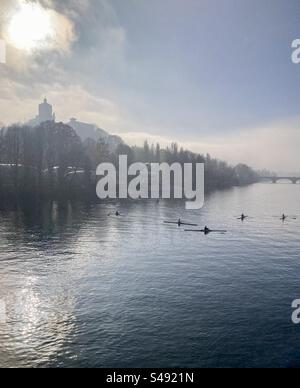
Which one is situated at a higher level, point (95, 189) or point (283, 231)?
Answer: point (95, 189)

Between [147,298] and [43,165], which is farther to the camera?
[43,165]

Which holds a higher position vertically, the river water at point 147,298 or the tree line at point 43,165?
the tree line at point 43,165

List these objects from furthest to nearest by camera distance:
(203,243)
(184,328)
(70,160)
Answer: (70,160) → (203,243) → (184,328)

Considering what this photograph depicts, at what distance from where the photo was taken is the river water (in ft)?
107

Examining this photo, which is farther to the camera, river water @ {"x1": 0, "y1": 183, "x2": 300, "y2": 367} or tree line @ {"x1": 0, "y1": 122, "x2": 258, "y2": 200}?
tree line @ {"x1": 0, "y1": 122, "x2": 258, "y2": 200}

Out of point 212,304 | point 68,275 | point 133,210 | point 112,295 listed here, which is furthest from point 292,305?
point 133,210

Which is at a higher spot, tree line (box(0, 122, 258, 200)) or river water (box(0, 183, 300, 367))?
tree line (box(0, 122, 258, 200))

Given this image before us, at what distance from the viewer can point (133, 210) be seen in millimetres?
135000

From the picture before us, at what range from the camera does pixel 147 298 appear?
150 feet

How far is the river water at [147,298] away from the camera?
3275 cm

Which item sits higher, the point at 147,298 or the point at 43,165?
the point at 43,165

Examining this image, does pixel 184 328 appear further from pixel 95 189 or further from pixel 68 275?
pixel 95 189

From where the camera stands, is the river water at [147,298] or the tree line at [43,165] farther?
the tree line at [43,165]
